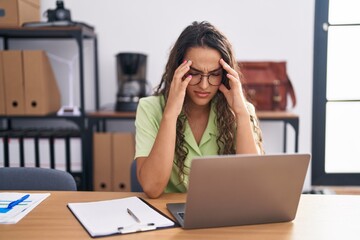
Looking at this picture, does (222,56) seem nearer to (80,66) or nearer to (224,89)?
(224,89)

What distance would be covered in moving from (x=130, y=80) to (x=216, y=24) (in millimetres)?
717

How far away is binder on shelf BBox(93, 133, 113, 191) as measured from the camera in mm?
2377

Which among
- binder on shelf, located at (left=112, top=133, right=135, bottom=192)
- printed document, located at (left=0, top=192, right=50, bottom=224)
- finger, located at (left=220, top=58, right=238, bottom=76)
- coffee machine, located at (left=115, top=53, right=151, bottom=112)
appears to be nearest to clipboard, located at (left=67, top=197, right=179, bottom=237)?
printed document, located at (left=0, top=192, right=50, bottom=224)

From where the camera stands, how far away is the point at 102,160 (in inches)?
94.0

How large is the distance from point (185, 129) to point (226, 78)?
232 millimetres

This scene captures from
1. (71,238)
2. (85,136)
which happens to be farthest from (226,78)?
(85,136)

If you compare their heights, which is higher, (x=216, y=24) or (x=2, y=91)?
(x=216, y=24)

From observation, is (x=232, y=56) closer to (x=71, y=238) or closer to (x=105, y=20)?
(x=71, y=238)

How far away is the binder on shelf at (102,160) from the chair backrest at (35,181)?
106cm

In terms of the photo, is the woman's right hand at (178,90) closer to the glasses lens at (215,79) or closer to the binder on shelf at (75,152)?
the glasses lens at (215,79)

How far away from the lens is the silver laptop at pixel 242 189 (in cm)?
84

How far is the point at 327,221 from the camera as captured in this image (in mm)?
988

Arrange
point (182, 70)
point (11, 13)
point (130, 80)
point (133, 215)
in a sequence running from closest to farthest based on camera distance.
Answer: point (133, 215)
point (182, 70)
point (11, 13)
point (130, 80)

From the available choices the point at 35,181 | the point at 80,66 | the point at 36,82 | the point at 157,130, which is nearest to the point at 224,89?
the point at 157,130
